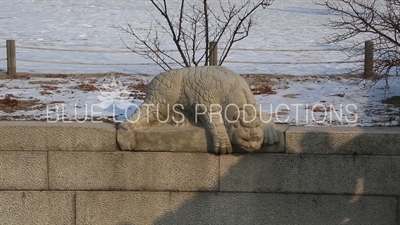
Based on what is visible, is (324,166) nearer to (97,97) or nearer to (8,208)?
(8,208)

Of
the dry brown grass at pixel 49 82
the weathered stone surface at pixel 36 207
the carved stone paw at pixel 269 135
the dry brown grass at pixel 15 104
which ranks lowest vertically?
the weathered stone surface at pixel 36 207

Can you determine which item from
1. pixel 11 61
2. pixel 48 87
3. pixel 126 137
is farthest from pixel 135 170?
pixel 11 61

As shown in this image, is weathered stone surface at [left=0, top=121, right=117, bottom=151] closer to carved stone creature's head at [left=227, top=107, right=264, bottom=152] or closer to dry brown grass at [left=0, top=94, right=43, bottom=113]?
carved stone creature's head at [left=227, top=107, right=264, bottom=152]

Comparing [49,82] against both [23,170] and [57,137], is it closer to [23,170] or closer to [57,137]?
[23,170]

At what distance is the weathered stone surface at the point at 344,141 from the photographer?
18.2ft

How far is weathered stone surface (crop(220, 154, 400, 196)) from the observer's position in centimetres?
561

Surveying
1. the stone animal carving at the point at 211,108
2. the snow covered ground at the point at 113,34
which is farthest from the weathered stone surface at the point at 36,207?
the snow covered ground at the point at 113,34

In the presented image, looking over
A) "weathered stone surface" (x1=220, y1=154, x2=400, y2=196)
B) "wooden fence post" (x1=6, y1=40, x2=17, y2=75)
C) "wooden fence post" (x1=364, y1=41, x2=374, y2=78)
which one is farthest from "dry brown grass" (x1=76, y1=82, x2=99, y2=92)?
"weathered stone surface" (x1=220, y1=154, x2=400, y2=196)

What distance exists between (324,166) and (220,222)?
973 millimetres

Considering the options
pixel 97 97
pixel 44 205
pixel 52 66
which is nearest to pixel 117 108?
pixel 97 97

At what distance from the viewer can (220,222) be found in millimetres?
5832

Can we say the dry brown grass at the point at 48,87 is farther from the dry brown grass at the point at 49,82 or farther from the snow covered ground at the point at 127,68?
the dry brown grass at the point at 49,82

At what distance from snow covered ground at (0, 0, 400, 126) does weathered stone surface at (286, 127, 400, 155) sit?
4087mm

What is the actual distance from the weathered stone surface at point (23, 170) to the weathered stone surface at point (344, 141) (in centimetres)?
202
